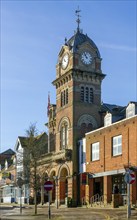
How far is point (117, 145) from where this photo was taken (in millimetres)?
47875

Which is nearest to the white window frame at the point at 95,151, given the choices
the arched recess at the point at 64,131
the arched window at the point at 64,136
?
the arched recess at the point at 64,131

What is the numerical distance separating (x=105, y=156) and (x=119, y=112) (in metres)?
8.67

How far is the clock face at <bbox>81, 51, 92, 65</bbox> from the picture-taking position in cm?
5808

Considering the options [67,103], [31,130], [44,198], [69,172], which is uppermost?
[67,103]

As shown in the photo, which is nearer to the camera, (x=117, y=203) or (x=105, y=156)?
(x=117, y=203)

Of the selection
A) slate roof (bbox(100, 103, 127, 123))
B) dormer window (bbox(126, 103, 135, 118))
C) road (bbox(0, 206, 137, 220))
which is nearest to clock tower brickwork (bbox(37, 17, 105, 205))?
slate roof (bbox(100, 103, 127, 123))

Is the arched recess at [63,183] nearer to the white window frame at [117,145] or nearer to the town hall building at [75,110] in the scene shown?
the town hall building at [75,110]

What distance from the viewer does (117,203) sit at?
42531mm

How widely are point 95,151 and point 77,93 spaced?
8.48 metres

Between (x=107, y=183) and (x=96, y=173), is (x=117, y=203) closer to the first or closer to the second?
(x=107, y=183)

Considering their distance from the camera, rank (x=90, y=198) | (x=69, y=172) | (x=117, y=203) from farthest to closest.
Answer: (x=69, y=172), (x=90, y=198), (x=117, y=203)

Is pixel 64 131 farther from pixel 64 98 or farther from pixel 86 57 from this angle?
pixel 86 57

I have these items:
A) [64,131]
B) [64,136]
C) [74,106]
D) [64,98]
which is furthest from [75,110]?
[64,136]

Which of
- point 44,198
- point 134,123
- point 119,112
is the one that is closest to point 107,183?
point 134,123
